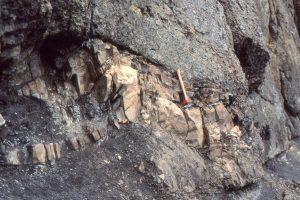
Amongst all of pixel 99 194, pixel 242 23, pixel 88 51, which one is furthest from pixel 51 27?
pixel 242 23

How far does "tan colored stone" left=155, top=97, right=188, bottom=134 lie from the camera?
8906 mm

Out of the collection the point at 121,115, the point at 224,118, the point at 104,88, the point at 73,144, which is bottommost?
the point at 73,144

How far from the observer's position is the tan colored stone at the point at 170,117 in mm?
8906

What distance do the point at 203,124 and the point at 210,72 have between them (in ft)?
4.85

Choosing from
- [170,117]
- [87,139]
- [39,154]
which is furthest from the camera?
[170,117]

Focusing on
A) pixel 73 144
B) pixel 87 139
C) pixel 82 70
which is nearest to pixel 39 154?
pixel 73 144

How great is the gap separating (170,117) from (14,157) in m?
3.33

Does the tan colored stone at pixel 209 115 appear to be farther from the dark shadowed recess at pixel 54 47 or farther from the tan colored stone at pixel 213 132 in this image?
the dark shadowed recess at pixel 54 47

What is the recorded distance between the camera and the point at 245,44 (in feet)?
41.8

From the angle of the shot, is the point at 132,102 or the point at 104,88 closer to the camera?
the point at 104,88

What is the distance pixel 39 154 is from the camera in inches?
292

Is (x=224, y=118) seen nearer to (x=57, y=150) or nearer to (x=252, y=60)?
(x=252, y=60)

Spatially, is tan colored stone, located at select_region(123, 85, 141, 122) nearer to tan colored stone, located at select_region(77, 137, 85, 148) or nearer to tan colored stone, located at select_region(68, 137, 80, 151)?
tan colored stone, located at select_region(77, 137, 85, 148)

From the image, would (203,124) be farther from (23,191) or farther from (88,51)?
(23,191)
